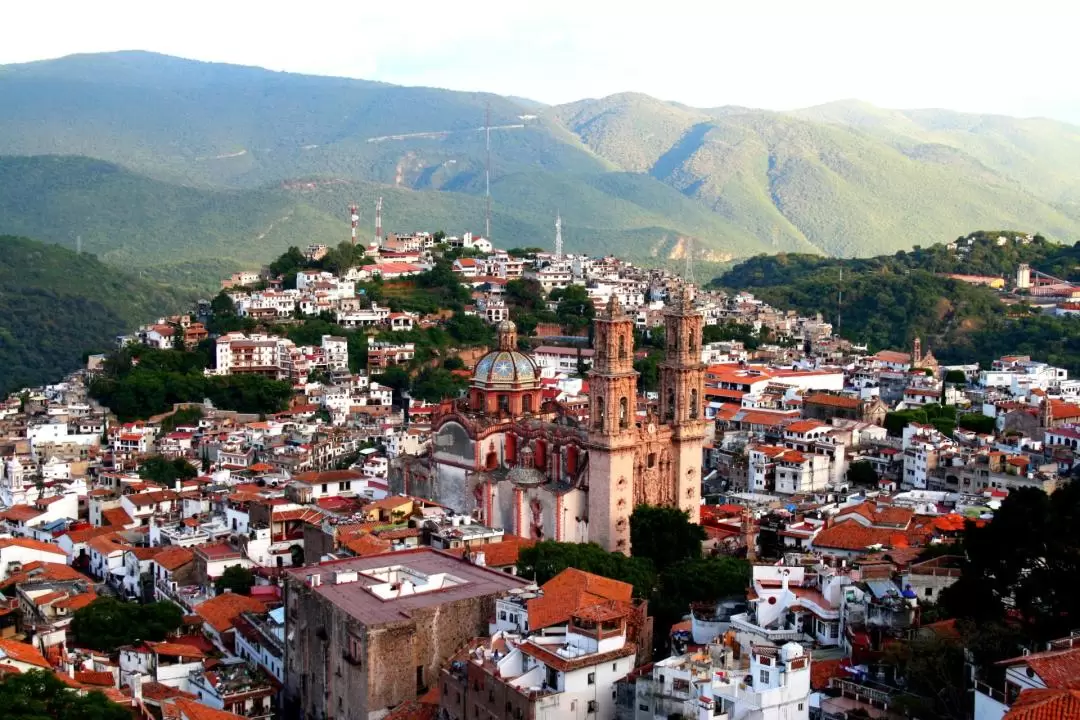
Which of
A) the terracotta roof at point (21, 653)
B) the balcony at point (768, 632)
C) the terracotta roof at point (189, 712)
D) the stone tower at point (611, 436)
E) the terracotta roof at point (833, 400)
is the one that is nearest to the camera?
the balcony at point (768, 632)

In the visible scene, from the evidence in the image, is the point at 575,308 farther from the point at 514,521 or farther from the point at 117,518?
the point at 514,521

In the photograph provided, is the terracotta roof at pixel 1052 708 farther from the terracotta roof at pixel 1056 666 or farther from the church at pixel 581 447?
the church at pixel 581 447

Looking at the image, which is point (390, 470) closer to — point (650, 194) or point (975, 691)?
point (975, 691)

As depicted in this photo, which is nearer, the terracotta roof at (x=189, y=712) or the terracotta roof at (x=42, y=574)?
the terracotta roof at (x=189, y=712)

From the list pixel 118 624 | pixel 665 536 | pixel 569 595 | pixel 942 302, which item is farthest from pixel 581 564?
pixel 942 302

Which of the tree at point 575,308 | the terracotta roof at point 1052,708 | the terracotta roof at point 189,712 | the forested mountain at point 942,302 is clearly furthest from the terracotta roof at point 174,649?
the forested mountain at point 942,302

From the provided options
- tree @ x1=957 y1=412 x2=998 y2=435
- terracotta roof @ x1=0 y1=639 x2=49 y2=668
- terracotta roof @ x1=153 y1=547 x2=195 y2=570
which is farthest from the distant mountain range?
terracotta roof @ x1=0 y1=639 x2=49 y2=668

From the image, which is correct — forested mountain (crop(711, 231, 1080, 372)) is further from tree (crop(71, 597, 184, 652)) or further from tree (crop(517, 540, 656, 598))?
tree (crop(71, 597, 184, 652))

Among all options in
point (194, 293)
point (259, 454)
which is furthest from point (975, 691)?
point (194, 293)
